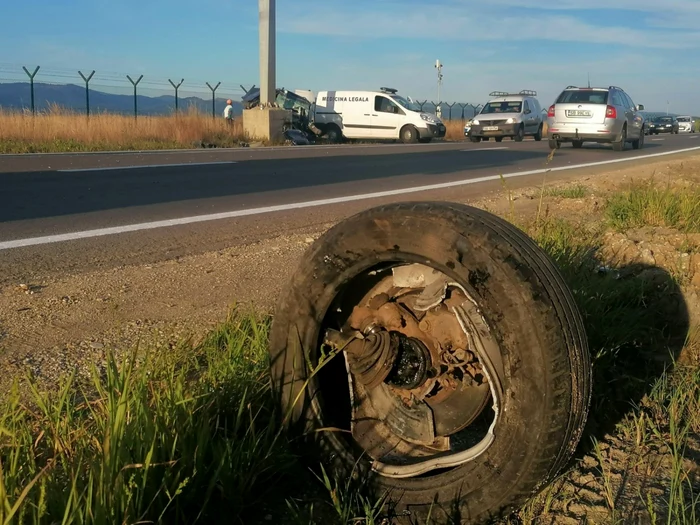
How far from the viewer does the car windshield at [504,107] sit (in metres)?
30.0

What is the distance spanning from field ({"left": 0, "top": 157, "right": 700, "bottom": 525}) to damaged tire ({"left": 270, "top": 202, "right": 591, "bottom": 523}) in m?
0.17

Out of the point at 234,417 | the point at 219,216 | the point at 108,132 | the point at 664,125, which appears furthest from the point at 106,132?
the point at 664,125

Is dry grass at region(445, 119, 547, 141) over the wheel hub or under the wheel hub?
over

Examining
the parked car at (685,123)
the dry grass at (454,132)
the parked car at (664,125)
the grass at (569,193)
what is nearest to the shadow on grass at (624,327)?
the grass at (569,193)

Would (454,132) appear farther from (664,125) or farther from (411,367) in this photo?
(411,367)

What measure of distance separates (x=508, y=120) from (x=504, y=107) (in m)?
1.54

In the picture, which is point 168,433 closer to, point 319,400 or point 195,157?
point 319,400

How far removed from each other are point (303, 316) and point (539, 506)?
2.97 feet

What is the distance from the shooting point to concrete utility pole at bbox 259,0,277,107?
23955mm

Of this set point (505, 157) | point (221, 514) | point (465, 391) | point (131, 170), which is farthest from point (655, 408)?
point (505, 157)

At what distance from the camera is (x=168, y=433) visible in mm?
2068

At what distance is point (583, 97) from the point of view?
21.1 meters

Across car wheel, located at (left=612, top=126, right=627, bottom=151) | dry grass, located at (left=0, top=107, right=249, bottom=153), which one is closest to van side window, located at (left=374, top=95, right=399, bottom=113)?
dry grass, located at (left=0, top=107, right=249, bottom=153)

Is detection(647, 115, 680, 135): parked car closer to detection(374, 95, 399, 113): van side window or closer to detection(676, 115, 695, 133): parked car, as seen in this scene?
detection(676, 115, 695, 133): parked car
